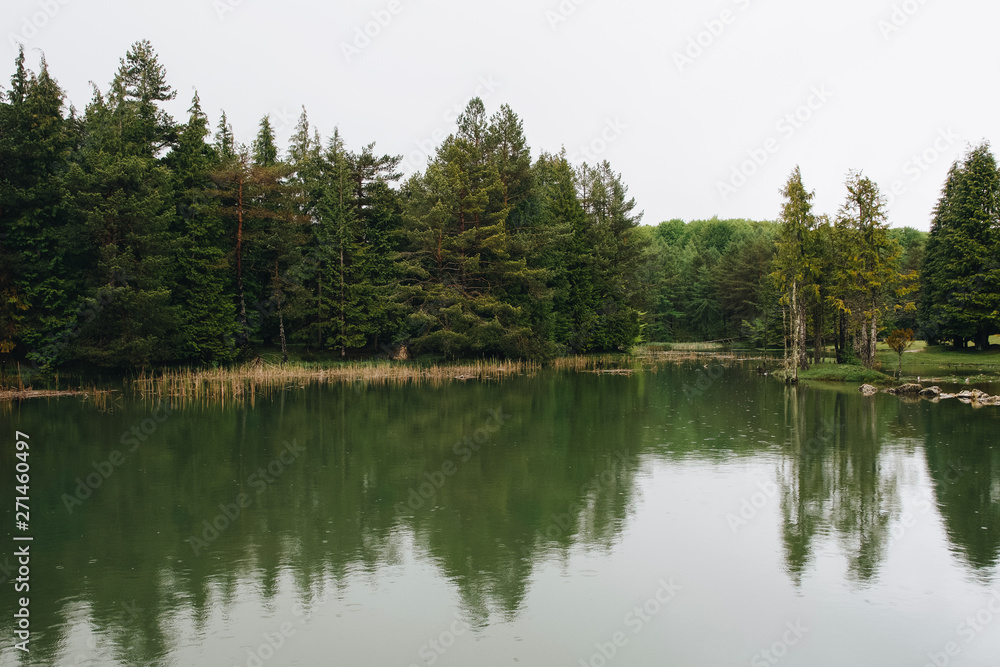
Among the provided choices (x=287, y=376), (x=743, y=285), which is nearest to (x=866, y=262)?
(x=287, y=376)

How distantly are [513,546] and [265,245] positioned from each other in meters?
41.1

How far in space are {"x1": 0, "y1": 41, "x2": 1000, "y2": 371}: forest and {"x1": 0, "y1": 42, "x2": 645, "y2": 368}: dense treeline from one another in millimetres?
149

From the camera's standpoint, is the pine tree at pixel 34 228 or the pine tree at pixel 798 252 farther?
the pine tree at pixel 798 252

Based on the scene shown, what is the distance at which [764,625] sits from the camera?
8.20 meters

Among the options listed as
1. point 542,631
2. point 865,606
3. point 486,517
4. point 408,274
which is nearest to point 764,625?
point 865,606

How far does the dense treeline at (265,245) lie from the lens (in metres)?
35.1

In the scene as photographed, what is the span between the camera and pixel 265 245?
Answer: 47.8m

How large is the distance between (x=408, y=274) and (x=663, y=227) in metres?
101

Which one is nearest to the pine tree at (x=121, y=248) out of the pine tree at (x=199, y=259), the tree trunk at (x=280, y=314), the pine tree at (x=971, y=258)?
the pine tree at (x=199, y=259)

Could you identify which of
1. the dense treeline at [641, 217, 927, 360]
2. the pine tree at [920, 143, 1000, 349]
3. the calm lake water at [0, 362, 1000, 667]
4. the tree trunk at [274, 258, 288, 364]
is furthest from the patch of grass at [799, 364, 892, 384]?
the tree trunk at [274, 258, 288, 364]

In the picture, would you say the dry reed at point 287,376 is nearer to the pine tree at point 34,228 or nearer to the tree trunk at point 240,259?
the tree trunk at point 240,259

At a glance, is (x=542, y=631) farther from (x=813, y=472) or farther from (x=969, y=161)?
(x=969, y=161)

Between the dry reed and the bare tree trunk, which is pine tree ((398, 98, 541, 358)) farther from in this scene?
the bare tree trunk

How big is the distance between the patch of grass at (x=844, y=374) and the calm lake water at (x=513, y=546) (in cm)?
1344
